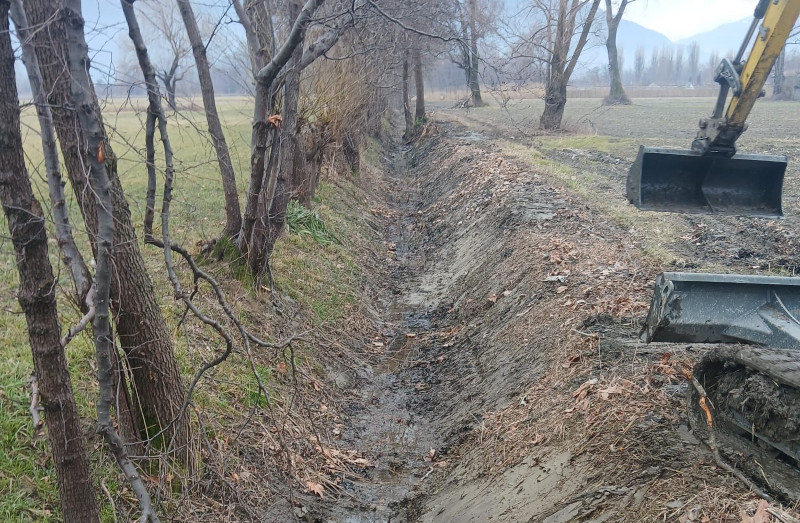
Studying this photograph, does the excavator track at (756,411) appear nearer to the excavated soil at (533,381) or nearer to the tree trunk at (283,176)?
the excavated soil at (533,381)

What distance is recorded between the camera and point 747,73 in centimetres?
689

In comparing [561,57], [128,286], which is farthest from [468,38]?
[561,57]

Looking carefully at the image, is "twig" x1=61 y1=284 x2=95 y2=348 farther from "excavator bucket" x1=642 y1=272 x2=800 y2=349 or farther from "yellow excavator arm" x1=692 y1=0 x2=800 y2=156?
"yellow excavator arm" x1=692 y1=0 x2=800 y2=156

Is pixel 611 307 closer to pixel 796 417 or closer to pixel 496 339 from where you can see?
pixel 496 339

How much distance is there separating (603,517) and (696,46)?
149 meters

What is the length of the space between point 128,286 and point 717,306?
436 centimetres

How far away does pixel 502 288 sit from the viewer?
358 inches

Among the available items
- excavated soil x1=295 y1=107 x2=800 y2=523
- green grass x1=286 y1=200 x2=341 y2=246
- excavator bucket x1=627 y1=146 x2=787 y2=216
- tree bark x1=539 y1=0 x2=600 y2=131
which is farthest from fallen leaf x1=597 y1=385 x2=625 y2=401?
tree bark x1=539 y1=0 x2=600 y2=131

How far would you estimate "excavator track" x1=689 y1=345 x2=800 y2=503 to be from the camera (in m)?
3.70

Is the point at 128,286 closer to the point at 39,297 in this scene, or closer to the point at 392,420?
the point at 39,297

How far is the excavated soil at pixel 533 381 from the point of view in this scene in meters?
4.37

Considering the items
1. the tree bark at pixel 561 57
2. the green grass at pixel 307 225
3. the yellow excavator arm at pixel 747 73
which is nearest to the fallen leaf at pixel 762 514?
the yellow excavator arm at pixel 747 73

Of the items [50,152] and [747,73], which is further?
[747,73]

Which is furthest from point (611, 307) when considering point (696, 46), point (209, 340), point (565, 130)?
point (696, 46)
